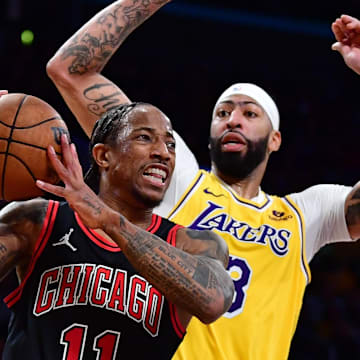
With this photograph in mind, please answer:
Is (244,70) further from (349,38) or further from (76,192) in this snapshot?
(76,192)

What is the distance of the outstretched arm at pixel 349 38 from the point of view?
11.8 feet

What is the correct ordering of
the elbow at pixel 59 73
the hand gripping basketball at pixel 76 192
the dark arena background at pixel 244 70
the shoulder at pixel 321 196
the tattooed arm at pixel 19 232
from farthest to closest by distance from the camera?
the dark arena background at pixel 244 70
the shoulder at pixel 321 196
the elbow at pixel 59 73
the tattooed arm at pixel 19 232
the hand gripping basketball at pixel 76 192

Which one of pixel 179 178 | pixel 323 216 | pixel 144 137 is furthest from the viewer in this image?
pixel 323 216

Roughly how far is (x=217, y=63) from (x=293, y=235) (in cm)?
613

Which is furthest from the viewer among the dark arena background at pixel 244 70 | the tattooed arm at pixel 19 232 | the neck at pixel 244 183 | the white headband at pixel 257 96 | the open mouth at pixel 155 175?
Result: the dark arena background at pixel 244 70

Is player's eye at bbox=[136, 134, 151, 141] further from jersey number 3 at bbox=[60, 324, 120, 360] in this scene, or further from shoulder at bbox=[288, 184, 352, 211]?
shoulder at bbox=[288, 184, 352, 211]

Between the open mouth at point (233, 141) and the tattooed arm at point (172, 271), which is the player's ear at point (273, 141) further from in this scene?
the tattooed arm at point (172, 271)

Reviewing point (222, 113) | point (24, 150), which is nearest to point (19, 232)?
point (24, 150)

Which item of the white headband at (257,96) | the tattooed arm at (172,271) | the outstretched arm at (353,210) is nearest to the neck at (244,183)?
the white headband at (257,96)

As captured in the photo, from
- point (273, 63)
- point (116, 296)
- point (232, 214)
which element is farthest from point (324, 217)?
point (273, 63)

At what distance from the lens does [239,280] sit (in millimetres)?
3375

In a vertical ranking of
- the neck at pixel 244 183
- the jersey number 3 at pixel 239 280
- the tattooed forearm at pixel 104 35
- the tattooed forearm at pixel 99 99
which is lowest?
the jersey number 3 at pixel 239 280

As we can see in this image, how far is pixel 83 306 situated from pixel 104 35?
70.3 inches

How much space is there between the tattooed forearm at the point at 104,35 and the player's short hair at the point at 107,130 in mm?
791
